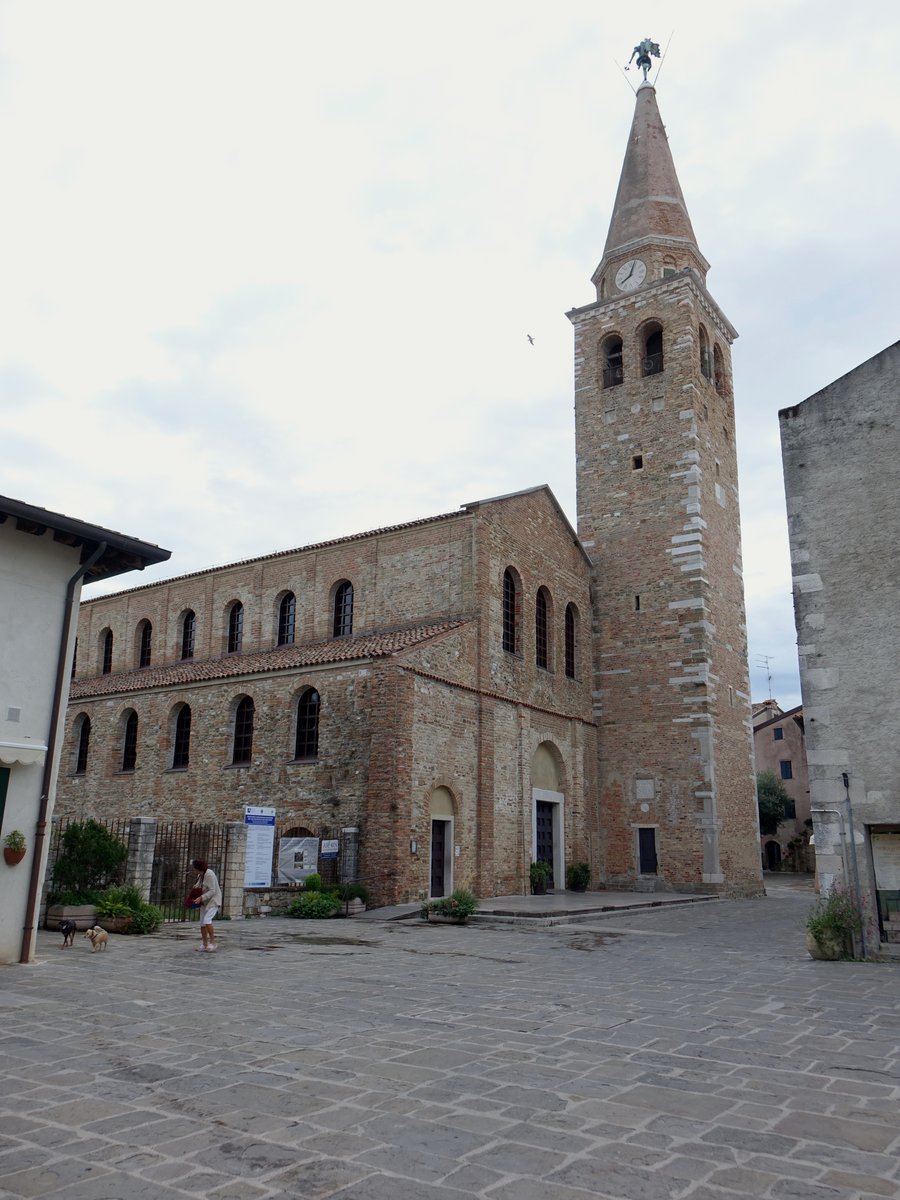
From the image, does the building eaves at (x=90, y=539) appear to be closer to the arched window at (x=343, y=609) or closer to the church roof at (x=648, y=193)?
the arched window at (x=343, y=609)

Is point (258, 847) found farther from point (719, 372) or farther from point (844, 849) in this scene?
point (719, 372)

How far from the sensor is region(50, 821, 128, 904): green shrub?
1502 centimetres

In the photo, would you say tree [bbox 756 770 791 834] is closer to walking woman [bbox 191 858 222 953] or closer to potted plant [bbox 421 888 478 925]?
potted plant [bbox 421 888 478 925]

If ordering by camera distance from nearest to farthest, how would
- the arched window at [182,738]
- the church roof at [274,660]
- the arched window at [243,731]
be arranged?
the church roof at [274,660], the arched window at [243,731], the arched window at [182,738]

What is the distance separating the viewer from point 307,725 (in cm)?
2214

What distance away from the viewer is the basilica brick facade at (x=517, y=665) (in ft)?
68.7

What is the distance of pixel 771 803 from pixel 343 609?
30.1m

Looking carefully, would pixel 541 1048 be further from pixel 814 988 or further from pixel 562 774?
pixel 562 774

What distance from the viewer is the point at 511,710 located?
78.1 ft

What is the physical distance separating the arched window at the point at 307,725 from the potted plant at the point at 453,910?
5.36m

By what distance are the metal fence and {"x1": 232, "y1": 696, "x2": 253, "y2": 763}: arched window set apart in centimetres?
294

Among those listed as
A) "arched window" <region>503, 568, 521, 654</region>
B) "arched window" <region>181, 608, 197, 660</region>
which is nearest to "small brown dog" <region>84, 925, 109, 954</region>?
"arched window" <region>503, 568, 521, 654</region>

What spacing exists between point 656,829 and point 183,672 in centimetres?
1401

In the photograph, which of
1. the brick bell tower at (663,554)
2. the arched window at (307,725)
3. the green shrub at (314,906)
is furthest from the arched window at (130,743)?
the brick bell tower at (663,554)
